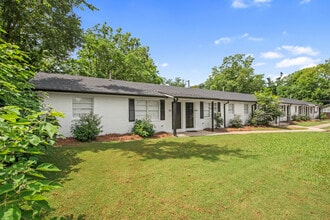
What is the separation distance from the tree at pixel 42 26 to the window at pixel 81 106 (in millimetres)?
3055

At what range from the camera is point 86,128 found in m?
10.0

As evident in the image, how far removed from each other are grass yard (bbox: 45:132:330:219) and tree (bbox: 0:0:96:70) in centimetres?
692

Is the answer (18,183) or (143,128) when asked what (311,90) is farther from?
(18,183)

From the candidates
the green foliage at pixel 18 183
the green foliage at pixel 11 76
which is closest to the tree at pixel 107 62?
the green foliage at pixel 11 76

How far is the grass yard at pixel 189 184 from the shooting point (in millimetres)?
3648

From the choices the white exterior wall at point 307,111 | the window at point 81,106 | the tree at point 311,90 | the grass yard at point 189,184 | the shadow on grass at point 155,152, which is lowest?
the grass yard at point 189,184

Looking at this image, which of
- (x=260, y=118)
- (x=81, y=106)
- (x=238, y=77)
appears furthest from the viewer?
(x=238, y=77)

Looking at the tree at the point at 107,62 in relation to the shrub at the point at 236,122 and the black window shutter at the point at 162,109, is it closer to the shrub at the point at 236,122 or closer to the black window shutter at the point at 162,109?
the black window shutter at the point at 162,109

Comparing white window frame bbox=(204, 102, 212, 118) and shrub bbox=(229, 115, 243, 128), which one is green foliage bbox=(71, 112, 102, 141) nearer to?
white window frame bbox=(204, 102, 212, 118)

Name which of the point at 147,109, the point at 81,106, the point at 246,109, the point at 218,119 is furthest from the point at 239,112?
the point at 81,106

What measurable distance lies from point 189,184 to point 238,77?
4080 cm

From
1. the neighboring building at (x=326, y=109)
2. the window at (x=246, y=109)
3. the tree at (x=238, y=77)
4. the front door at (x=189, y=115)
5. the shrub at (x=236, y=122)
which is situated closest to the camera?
the front door at (x=189, y=115)

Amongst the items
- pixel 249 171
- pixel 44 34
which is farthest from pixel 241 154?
pixel 44 34

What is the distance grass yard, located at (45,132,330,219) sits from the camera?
3.65m
